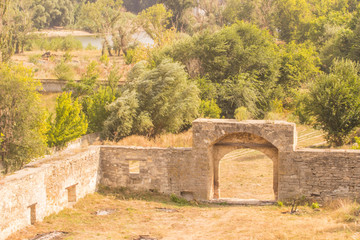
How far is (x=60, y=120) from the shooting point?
2544 cm

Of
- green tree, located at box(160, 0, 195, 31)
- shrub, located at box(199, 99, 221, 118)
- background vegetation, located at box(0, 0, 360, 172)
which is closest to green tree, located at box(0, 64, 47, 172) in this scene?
background vegetation, located at box(0, 0, 360, 172)

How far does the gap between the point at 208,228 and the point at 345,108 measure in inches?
429

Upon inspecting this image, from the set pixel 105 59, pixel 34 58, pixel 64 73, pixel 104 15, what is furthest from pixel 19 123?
pixel 104 15

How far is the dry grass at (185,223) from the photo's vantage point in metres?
13.1

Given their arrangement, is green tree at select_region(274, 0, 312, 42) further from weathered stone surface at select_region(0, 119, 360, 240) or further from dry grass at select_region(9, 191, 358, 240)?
dry grass at select_region(9, 191, 358, 240)

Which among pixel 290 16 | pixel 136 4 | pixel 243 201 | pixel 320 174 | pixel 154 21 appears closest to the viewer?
pixel 320 174

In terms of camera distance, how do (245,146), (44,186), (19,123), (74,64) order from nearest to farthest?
(44,186) → (245,146) → (19,123) → (74,64)

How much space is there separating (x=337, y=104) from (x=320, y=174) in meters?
6.57

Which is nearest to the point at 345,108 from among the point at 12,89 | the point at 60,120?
the point at 60,120

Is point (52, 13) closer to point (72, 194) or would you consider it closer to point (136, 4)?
point (136, 4)

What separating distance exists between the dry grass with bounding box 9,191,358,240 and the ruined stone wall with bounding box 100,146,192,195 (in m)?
0.94

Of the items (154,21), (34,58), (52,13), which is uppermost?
(52,13)

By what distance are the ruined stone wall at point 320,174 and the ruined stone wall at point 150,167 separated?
11.8 feet

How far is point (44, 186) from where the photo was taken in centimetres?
1437
